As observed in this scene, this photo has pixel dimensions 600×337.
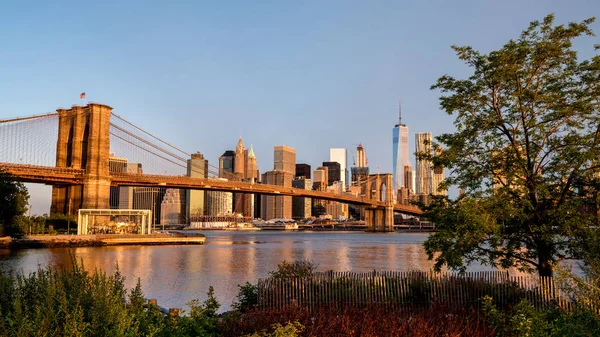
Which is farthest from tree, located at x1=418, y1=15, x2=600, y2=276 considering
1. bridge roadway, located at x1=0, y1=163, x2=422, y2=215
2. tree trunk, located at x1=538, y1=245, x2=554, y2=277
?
bridge roadway, located at x1=0, y1=163, x2=422, y2=215

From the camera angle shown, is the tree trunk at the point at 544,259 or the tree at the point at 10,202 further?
the tree at the point at 10,202

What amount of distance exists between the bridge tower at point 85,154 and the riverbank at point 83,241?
42.3 feet

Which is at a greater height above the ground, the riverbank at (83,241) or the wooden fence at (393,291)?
the wooden fence at (393,291)

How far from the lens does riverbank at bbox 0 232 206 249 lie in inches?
2525

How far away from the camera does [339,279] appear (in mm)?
17500

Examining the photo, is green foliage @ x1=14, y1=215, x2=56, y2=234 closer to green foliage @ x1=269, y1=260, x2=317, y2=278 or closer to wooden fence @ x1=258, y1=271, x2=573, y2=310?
A: green foliage @ x1=269, y1=260, x2=317, y2=278

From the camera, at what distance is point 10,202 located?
63625 mm

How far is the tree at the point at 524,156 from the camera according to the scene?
17.3 m

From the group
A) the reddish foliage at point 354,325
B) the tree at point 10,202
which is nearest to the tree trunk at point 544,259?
the reddish foliage at point 354,325

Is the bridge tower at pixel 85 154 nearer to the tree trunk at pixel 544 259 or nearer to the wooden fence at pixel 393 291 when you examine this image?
the wooden fence at pixel 393 291

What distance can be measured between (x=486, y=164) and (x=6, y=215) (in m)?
68.6

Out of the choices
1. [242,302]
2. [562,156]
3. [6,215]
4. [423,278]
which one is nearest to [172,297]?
[242,302]

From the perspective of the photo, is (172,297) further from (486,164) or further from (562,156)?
(562,156)

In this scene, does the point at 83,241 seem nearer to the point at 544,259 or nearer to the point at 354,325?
the point at 544,259
